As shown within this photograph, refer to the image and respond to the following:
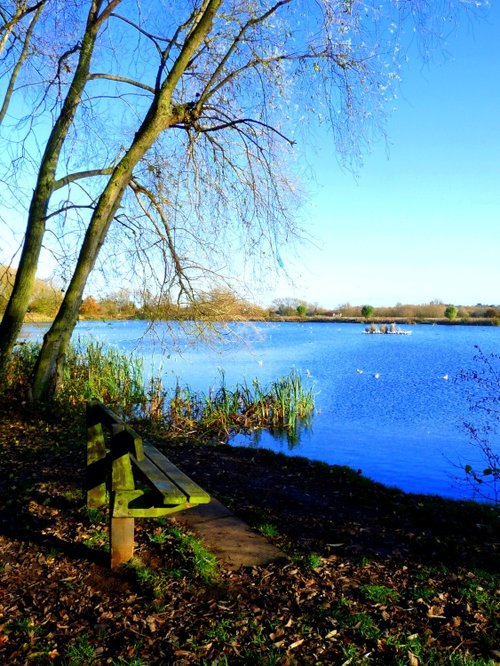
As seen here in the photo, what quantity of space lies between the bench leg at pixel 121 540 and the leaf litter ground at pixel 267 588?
87 millimetres

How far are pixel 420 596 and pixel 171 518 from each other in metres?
1.92

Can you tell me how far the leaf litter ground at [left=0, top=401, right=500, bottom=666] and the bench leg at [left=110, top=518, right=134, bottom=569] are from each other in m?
0.09

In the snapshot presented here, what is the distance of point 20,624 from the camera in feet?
9.16

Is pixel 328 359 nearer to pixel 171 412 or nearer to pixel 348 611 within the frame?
pixel 171 412

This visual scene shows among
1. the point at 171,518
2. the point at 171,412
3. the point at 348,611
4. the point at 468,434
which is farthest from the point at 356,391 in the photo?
the point at 348,611

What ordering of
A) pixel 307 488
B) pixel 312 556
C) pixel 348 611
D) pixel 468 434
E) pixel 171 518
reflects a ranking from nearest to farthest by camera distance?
pixel 348 611 < pixel 312 556 < pixel 171 518 < pixel 307 488 < pixel 468 434

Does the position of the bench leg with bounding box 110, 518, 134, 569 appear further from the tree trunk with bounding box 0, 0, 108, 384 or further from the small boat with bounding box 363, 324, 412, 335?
→ the small boat with bounding box 363, 324, 412, 335

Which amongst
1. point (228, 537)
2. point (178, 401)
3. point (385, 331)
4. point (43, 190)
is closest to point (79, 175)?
point (43, 190)

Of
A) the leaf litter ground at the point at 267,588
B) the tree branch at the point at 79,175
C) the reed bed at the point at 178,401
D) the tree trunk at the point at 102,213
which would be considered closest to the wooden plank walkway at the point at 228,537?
the leaf litter ground at the point at 267,588

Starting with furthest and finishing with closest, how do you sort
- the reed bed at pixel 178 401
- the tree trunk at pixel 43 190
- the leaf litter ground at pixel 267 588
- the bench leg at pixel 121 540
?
1. the reed bed at pixel 178 401
2. the tree trunk at pixel 43 190
3. the bench leg at pixel 121 540
4. the leaf litter ground at pixel 267 588

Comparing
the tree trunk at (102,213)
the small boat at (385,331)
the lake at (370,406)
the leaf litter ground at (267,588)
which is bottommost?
the lake at (370,406)

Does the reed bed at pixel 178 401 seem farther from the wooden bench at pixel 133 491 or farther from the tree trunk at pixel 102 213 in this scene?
the wooden bench at pixel 133 491

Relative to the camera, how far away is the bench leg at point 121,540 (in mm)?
3383

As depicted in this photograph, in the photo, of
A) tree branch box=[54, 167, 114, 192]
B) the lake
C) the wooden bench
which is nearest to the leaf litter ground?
the wooden bench
